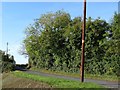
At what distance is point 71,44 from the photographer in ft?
107

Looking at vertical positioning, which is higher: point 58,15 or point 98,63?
point 58,15

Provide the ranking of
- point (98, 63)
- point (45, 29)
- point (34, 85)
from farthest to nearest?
point (45, 29) < point (98, 63) < point (34, 85)

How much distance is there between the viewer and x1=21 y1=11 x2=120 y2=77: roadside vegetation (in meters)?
27.7

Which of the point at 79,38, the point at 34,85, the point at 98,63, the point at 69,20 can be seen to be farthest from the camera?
the point at 69,20

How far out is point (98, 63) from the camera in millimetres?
29266

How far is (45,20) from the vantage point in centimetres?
4047

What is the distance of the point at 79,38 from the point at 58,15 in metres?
8.09

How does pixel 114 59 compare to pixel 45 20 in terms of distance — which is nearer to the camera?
pixel 114 59

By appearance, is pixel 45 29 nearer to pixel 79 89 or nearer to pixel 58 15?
pixel 58 15

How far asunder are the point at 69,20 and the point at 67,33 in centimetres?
328

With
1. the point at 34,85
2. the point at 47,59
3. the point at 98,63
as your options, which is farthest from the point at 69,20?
the point at 34,85

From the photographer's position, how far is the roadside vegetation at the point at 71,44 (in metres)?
27.7

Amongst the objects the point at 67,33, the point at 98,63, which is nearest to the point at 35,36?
the point at 67,33

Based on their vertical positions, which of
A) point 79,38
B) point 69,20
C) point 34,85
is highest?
point 69,20
